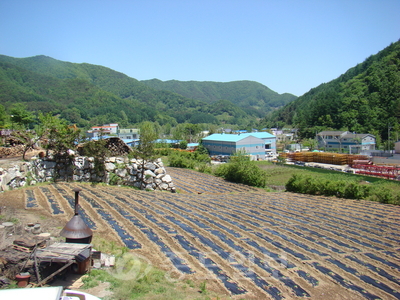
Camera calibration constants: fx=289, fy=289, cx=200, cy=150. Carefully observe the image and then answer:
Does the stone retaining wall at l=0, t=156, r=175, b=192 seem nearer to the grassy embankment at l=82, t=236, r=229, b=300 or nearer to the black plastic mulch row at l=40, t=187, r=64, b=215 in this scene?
the black plastic mulch row at l=40, t=187, r=64, b=215

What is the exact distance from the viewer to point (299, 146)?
184 ft

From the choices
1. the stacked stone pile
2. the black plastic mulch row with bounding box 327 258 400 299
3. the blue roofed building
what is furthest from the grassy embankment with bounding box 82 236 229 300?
the blue roofed building

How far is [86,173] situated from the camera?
1256cm

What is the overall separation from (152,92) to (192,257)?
181 meters

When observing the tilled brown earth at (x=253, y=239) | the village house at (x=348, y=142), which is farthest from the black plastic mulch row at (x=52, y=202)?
the village house at (x=348, y=142)

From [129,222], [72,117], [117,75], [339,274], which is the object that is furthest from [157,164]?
[117,75]

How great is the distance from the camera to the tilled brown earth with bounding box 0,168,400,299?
5234mm

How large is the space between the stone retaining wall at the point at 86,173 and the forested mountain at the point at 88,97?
62905 mm

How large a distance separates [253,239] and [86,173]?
8220 millimetres

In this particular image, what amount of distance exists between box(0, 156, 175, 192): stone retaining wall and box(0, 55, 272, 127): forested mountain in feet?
206

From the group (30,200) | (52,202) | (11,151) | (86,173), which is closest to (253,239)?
(52,202)

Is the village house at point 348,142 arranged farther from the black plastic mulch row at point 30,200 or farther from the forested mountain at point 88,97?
the forested mountain at point 88,97

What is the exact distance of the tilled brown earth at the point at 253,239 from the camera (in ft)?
17.2

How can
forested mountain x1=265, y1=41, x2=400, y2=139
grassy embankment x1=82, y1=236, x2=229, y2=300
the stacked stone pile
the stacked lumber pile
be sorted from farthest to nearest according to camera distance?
1. forested mountain x1=265, y1=41, x2=400, y2=139
2. the stacked lumber pile
3. the stacked stone pile
4. grassy embankment x1=82, y1=236, x2=229, y2=300
